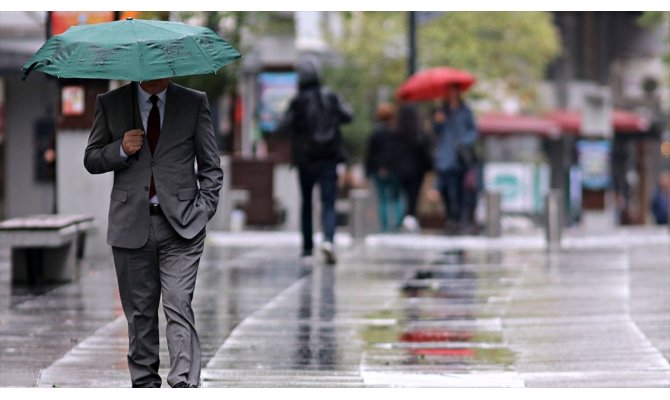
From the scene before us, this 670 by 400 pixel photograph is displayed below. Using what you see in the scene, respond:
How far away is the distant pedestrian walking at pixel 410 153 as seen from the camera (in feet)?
71.2

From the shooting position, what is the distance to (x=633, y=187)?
174 feet

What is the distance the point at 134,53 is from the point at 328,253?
7.72 metres

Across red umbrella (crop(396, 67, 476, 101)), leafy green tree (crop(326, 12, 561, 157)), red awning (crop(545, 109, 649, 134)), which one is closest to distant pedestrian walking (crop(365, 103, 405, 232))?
red umbrella (crop(396, 67, 476, 101))

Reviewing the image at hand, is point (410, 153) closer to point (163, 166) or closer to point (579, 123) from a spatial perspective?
point (163, 166)

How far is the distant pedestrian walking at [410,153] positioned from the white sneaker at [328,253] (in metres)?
6.56

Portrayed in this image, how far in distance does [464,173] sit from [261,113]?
1102 centimetres

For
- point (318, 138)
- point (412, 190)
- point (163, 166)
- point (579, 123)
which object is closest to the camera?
point (163, 166)

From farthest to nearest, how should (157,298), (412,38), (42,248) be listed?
1. (412,38)
2. (42,248)
3. (157,298)

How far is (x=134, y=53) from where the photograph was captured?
24.2 ft

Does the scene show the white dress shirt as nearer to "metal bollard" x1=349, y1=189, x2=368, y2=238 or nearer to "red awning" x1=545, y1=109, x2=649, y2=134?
"metal bollard" x1=349, y1=189, x2=368, y2=238

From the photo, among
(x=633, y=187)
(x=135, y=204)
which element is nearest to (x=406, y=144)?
(x=135, y=204)

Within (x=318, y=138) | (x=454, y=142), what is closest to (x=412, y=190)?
(x=454, y=142)

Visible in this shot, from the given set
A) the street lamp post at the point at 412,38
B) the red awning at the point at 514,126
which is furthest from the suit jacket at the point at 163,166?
the red awning at the point at 514,126
